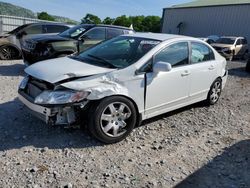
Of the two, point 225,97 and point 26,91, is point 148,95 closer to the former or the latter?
point 26,91

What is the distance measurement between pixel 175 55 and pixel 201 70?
799mm

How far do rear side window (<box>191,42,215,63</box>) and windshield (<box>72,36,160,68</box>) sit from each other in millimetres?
920

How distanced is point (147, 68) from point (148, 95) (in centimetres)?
42

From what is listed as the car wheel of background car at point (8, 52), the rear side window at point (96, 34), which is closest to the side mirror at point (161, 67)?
the rear side window at point (96, 34)

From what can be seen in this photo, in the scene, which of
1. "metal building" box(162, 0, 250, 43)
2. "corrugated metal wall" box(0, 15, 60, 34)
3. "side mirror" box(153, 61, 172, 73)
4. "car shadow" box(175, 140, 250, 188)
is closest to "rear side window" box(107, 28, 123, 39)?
"side mirror" box(153, 61, 172, 73)

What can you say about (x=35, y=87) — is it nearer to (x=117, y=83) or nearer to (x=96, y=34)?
(x=117, y=83)

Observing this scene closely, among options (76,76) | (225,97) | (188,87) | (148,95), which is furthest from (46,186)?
(225,97)

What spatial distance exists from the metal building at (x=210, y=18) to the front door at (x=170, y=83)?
24.7 m

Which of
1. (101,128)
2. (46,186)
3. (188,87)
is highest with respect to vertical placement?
(188,87)

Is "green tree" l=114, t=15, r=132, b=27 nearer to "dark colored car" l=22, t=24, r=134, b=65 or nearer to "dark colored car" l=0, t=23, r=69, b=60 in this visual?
"dark colored car" l=0, t=23, r=69, b=60

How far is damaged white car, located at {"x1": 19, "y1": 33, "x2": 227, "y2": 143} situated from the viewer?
12.7 ft

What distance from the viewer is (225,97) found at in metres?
7.19

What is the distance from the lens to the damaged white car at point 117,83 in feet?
12.7

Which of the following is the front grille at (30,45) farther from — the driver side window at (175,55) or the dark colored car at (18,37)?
the driver side window at (175,55)
